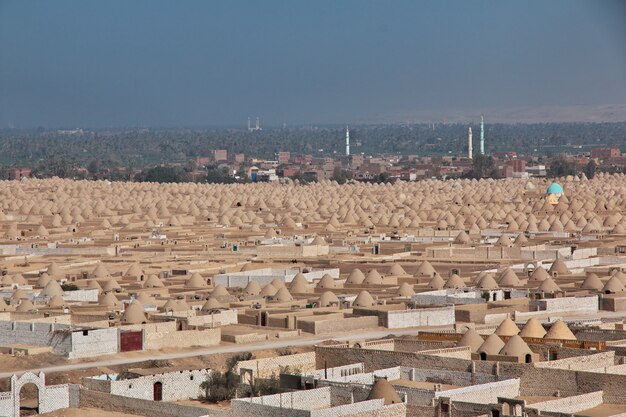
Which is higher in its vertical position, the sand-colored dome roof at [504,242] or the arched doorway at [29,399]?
the sand-colored dome roof at [504,242]

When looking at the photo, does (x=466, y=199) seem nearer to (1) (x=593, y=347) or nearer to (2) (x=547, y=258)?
(2) (x=547, y=258)

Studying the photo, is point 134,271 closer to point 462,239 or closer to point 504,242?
point 504,242

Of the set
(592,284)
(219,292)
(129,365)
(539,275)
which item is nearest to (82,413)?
(129,365)

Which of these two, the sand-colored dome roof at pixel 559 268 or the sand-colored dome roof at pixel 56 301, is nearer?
the sand-colored dome roof at pixel 56 301

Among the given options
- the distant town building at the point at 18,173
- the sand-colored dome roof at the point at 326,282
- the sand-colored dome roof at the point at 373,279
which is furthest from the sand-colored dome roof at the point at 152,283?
the distant town building at the point at 18,173

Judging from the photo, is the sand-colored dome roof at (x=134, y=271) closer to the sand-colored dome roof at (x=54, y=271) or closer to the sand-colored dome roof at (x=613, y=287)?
the sand-colored dome roof at (x=54, y=271)

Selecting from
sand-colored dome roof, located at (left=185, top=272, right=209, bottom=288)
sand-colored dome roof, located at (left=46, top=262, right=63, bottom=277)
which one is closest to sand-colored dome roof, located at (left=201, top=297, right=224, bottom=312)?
sand-colored dome roof, located at (left=185, top=272, right=209, bottom=288)

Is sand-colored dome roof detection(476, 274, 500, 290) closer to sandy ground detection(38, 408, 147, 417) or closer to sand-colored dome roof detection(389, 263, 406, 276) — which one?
sand-colored dome roof detection(389, 263, 406, 276)
